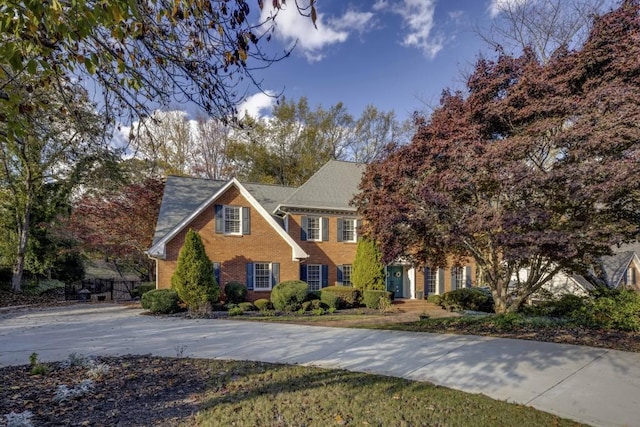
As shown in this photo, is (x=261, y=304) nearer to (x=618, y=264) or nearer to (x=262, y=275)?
(x=262, y=275)

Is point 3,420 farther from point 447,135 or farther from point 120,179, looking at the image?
point 120,179

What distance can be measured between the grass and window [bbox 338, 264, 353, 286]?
14.9 meters

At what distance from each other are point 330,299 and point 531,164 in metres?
9.53

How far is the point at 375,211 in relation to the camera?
12.2 m

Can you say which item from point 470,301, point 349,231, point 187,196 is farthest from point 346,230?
point 187,196

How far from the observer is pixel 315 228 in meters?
20.8

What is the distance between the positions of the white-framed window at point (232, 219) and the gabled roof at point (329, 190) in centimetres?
288

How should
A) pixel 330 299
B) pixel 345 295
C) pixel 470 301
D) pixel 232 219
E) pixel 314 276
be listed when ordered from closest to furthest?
1. pixel 330 299
2. pixel 345 295
3. pixel 470 301
4. pixel 232 219
5. pixel 314 276

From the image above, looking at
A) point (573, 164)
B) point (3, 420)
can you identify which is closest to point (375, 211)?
point (573, 164)

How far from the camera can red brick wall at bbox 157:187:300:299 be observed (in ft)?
53.6

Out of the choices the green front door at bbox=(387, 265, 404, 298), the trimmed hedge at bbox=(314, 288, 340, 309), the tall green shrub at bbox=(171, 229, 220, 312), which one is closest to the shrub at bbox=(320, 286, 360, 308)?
the trimmed hedge at bbox=(314, 288, 340, 309)

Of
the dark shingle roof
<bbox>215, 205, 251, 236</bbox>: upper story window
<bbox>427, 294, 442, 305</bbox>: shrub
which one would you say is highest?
the dark shingle roof

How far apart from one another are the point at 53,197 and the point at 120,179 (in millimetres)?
6920

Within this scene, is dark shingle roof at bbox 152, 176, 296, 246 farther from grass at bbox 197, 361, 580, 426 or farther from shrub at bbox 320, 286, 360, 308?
grass at bbox 197, 361, 580, 426
